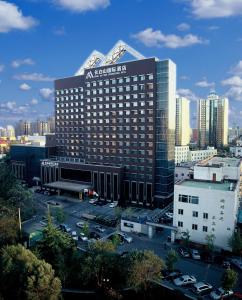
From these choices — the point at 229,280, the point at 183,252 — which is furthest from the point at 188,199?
the point at 229,280

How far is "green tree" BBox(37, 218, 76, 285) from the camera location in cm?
2225

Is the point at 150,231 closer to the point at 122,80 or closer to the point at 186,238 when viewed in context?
the point at 186,238

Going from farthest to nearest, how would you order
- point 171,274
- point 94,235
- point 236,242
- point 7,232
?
point 94,235 → point 7,232 → point 236,242 → point 171,274

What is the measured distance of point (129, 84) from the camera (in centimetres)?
4359

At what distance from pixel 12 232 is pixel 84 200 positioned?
19299mm

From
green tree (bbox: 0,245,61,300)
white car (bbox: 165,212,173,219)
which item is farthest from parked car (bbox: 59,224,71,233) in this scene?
white car (bbox: 165,212,173,219)

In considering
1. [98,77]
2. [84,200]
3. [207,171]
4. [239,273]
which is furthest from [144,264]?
[98,77]

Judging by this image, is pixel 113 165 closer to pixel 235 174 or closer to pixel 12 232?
pixel 235 174

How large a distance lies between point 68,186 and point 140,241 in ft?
68.7

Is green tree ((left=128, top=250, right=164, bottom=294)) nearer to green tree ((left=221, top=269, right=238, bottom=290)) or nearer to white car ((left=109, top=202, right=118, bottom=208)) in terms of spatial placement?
green tree ((left=221, top=269, right=238, bottom=290))

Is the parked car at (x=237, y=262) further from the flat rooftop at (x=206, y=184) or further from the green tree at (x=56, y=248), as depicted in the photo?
the green tree at (x=56, y=248)

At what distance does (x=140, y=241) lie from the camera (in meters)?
29.8

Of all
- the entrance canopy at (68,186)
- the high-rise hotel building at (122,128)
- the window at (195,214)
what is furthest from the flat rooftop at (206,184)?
the entrance canopy at (68,186)

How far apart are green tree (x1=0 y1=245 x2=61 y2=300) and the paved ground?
8.66 m
